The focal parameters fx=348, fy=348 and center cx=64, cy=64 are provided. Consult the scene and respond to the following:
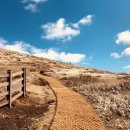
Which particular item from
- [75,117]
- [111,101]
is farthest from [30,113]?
[111,101]

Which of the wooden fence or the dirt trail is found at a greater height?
the wooden fence

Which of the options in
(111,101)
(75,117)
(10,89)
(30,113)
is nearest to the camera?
(75,117)

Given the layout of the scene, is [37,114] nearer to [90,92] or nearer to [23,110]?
[23,110]

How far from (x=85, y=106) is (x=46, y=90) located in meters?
8.72

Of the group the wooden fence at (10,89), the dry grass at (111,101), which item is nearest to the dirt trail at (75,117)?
the dry grass at (111,101)

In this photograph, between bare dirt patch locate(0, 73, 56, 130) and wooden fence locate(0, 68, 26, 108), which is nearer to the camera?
bare dirt patch locate(0, 73, 56, 130)

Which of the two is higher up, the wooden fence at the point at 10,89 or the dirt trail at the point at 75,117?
the wooden fence at the point at 10,89

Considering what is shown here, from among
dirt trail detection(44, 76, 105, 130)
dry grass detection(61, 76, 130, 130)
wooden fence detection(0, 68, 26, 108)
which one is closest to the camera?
dirt trail detection(44, 76, 105, 130)

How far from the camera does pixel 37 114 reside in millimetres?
20391

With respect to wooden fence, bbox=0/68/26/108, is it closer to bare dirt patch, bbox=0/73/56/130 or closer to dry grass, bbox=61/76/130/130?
bare dirt patch, bbox=0/73/56/130

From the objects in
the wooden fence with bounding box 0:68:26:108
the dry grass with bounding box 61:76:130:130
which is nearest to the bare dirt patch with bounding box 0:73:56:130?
the wooden fence with bounding box 0:68:26:108

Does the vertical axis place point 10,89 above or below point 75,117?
above

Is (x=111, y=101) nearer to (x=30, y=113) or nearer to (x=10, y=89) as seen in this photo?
(x=30, y=113)

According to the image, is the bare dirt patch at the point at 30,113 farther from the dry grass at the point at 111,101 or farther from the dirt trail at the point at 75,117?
the dry grass at the point at 111,101
